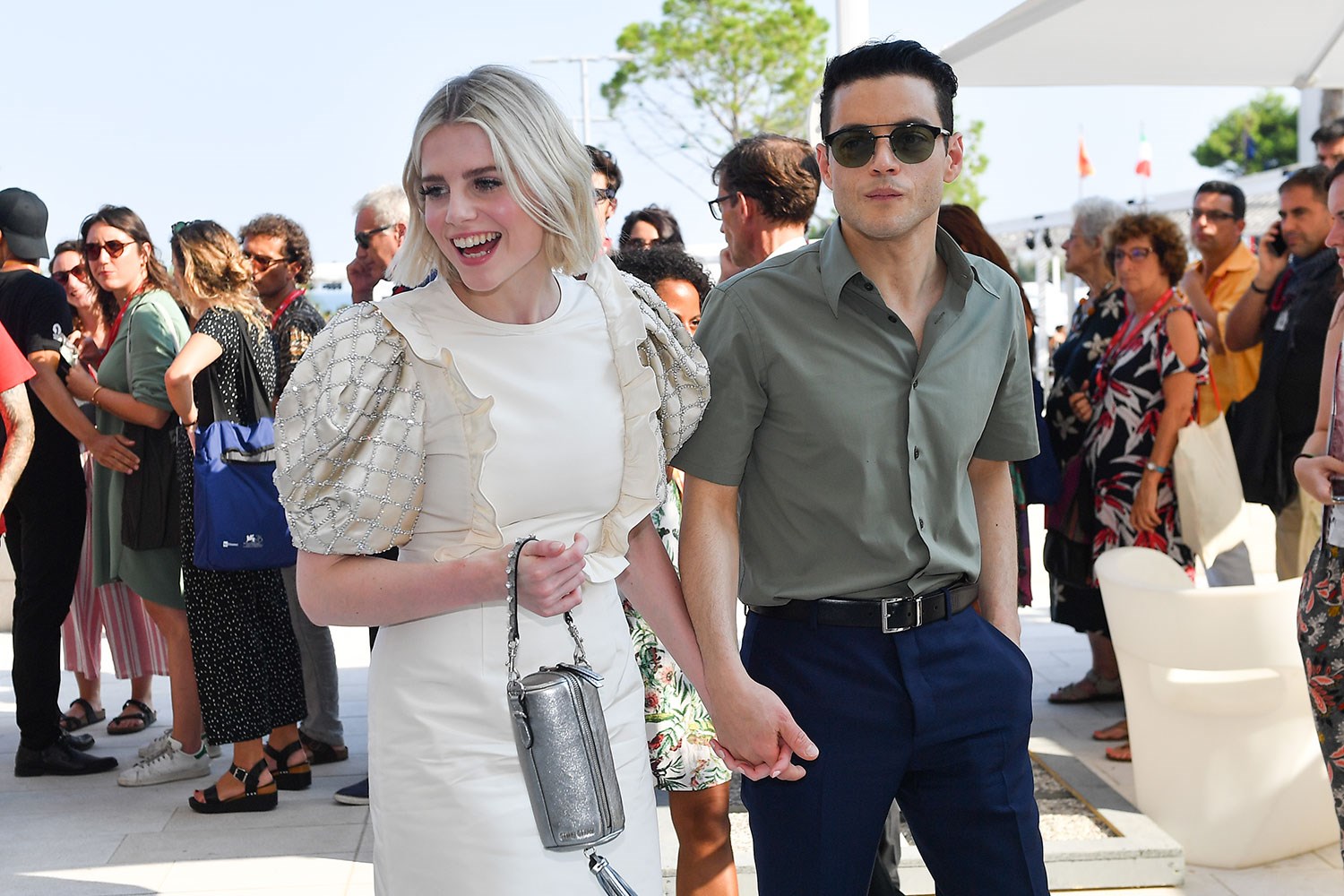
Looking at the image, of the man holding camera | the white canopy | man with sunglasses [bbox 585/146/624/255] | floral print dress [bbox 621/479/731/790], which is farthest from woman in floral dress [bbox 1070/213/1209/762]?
floral print dress [bbox 621/479/731/790]

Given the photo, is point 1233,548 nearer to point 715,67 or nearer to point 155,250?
point 155,250

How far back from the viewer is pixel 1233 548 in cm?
527

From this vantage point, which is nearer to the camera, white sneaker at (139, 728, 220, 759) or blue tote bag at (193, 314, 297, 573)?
blue tote bag at (193, 314, 297, 573)

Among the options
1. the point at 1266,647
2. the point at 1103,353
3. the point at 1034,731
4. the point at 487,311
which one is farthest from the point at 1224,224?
the point at 487,311

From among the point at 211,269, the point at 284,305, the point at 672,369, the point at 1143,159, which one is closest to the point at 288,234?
the point at 284,305

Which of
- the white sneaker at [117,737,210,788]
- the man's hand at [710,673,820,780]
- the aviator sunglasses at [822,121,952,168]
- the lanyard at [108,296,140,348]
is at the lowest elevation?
the white sneaker at [117,737,210,788]

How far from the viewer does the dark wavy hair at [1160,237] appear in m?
4.99

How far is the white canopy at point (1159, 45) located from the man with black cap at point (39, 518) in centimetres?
380

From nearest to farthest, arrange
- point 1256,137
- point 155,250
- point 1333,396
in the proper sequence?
point 1333,396, point 155,250, point 1256,137

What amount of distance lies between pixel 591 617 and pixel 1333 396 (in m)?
2.19

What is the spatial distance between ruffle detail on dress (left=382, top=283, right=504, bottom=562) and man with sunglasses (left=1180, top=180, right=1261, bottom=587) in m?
4.67

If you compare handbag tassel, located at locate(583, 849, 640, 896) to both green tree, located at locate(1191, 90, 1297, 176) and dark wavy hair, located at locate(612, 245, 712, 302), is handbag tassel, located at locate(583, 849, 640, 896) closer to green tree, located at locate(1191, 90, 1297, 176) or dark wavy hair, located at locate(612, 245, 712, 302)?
dark wavy hair, located at locate(612, 245, 712, 302)

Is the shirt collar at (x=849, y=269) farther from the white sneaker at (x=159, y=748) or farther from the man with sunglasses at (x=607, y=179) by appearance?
the white sneaker at (x=159, y=748)

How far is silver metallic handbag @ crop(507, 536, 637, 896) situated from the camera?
1.66 metres
